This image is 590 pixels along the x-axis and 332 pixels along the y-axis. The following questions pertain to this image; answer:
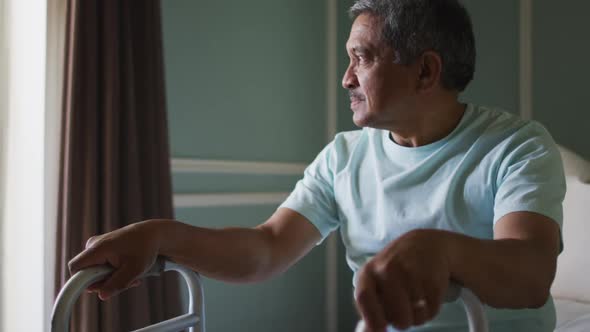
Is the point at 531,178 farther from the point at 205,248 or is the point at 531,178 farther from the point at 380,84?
the point at 205,248

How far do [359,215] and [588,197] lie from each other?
3.37 feet

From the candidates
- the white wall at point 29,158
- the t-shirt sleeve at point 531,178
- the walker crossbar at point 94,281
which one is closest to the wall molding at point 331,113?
the white wall at point 29,158

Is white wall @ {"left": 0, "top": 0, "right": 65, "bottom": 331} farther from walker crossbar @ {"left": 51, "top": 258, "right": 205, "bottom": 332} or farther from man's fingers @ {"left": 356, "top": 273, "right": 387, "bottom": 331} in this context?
man's fingers @ {"left": 356, "top": 273, "right": 387, "bottom": 331}

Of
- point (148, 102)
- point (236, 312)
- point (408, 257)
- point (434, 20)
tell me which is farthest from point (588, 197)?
point (408, 257)

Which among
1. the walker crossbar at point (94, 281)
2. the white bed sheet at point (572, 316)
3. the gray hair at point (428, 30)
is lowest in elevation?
the white bed sheet at point (572, 316)

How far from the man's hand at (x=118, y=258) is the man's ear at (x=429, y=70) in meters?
0.60

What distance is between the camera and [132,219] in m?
1.71

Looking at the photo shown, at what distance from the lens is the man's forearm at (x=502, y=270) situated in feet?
2.21

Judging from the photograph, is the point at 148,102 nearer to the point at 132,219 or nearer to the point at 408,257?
the point at 132,219

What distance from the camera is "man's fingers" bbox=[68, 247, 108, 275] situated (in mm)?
833

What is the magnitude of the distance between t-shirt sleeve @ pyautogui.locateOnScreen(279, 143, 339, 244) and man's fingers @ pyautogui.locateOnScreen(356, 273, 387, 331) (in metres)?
0.69

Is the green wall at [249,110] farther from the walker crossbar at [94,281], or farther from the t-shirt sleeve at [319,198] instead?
the walker crossbar at [94,281]

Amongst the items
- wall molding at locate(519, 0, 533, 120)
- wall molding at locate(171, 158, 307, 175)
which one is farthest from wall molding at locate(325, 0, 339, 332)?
wall molding at locate(519, 0, 533, 120)

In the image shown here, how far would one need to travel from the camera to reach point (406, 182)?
1.19 m
